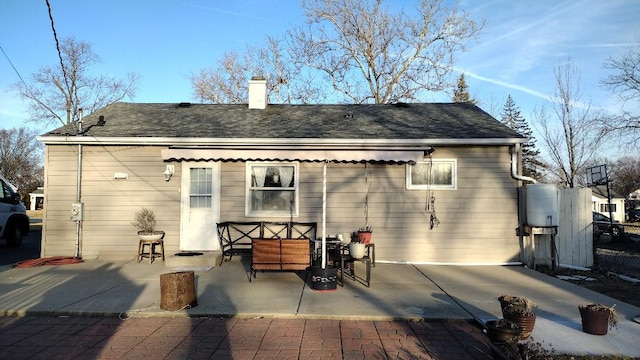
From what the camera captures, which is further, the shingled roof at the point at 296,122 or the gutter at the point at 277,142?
the shingled roof at the point at 296,122

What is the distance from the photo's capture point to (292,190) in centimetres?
947

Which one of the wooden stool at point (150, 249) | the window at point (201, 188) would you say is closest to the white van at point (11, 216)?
the wooden stool at point (150, 249)

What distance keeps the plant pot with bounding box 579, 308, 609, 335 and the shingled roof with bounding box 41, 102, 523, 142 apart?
522 cm

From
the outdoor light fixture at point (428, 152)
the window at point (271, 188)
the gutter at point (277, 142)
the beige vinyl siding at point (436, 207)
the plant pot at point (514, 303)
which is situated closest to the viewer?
the plant pot at point (514, 303)

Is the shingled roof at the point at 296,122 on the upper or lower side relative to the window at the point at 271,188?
upper

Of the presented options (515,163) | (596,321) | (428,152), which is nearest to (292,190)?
(428,152)

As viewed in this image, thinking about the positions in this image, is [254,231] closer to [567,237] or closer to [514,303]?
[514,303]

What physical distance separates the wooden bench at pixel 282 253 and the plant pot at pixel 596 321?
13.0ft

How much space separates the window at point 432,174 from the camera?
9336mm

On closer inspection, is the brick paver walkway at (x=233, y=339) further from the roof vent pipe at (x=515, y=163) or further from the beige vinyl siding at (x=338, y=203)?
the roof vent pipe at (x=515, y=163)

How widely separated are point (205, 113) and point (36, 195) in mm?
47769

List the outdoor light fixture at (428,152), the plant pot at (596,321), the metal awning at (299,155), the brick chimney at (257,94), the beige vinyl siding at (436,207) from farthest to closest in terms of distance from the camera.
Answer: the brick chimney at (257,94) → the beige vinyl siding at (436,207) → the outdoor light fixture at (428,152) → the metal awning at (299,155) → the plant pot at (596,321)

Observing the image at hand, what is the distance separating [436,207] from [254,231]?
13.8 ft

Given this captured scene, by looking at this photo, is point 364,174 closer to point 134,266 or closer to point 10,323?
point 134,266
